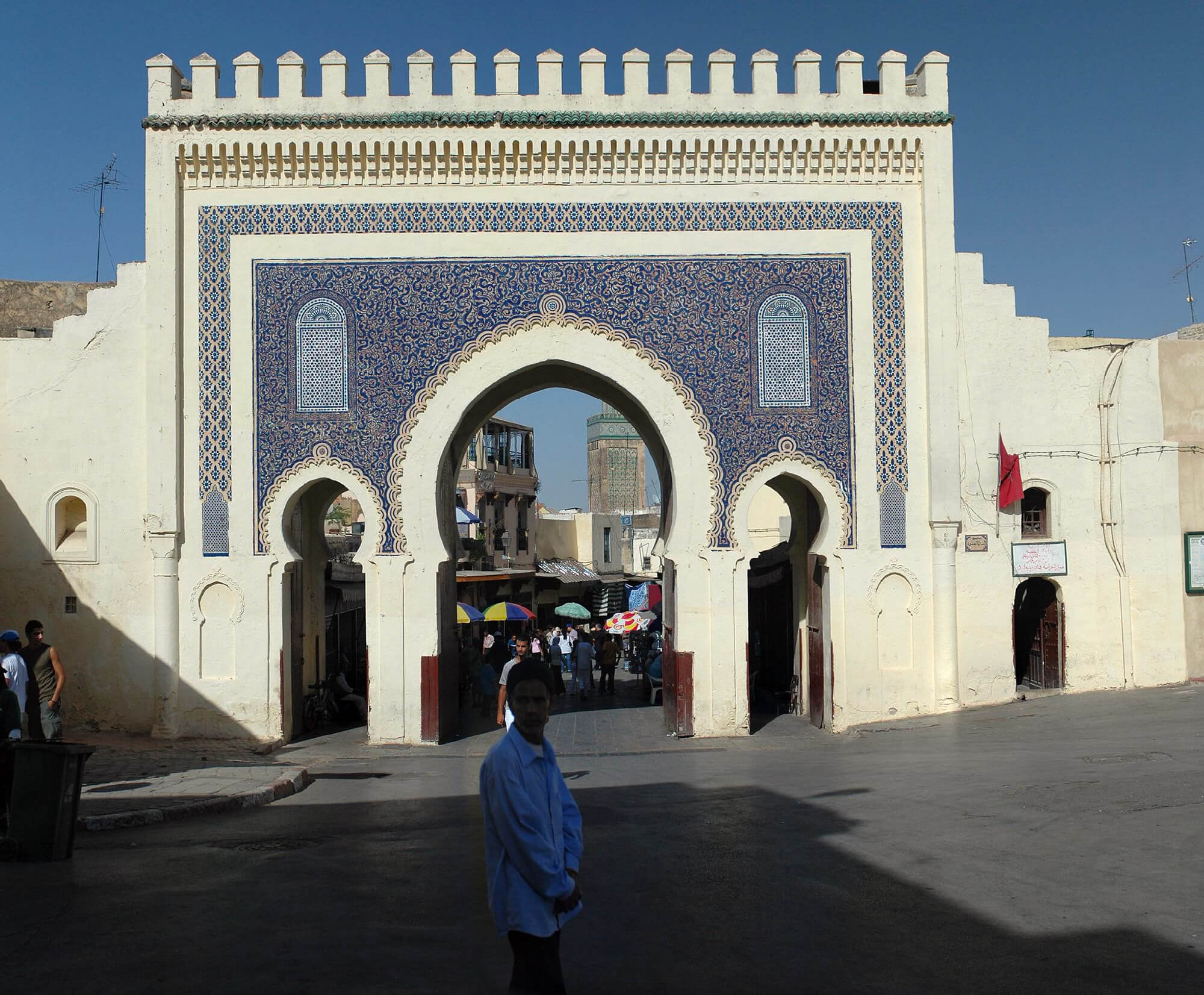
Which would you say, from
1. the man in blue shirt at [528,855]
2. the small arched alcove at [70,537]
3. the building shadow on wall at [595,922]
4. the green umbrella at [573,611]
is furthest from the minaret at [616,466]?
the man in blue shirt at [528,855]

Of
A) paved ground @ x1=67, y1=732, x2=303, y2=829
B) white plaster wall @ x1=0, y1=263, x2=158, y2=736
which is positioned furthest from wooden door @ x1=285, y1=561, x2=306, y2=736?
white plaster wall @ x1=0, y1=263, x2=158, y2=736

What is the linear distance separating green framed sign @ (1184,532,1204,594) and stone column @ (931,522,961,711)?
274 cm

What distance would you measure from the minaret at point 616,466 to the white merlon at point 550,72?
5372 centimetres

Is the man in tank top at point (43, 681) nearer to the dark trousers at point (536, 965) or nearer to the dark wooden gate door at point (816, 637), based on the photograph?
the dark trousers at point (536, 965)

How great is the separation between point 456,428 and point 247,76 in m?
4.65

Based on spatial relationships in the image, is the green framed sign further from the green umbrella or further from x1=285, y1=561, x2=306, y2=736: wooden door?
the green umbrella

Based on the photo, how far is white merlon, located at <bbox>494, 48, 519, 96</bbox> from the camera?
1351 cm

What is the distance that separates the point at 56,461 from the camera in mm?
13539

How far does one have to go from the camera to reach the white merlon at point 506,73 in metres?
13.5

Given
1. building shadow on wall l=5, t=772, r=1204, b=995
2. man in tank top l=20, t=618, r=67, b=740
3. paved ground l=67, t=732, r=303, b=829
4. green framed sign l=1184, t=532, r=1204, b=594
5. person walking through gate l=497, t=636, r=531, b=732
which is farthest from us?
Result: green framed sign l=1184, t=532, r=1204, b=594

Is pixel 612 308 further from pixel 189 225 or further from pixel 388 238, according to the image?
pixel 189 225

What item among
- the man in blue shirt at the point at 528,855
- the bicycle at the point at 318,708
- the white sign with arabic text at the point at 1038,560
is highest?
the white sign with arabic text at the point at 1038,560

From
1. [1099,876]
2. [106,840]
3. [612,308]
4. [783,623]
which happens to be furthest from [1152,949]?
[783,623]

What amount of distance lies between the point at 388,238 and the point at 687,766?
6.77m
